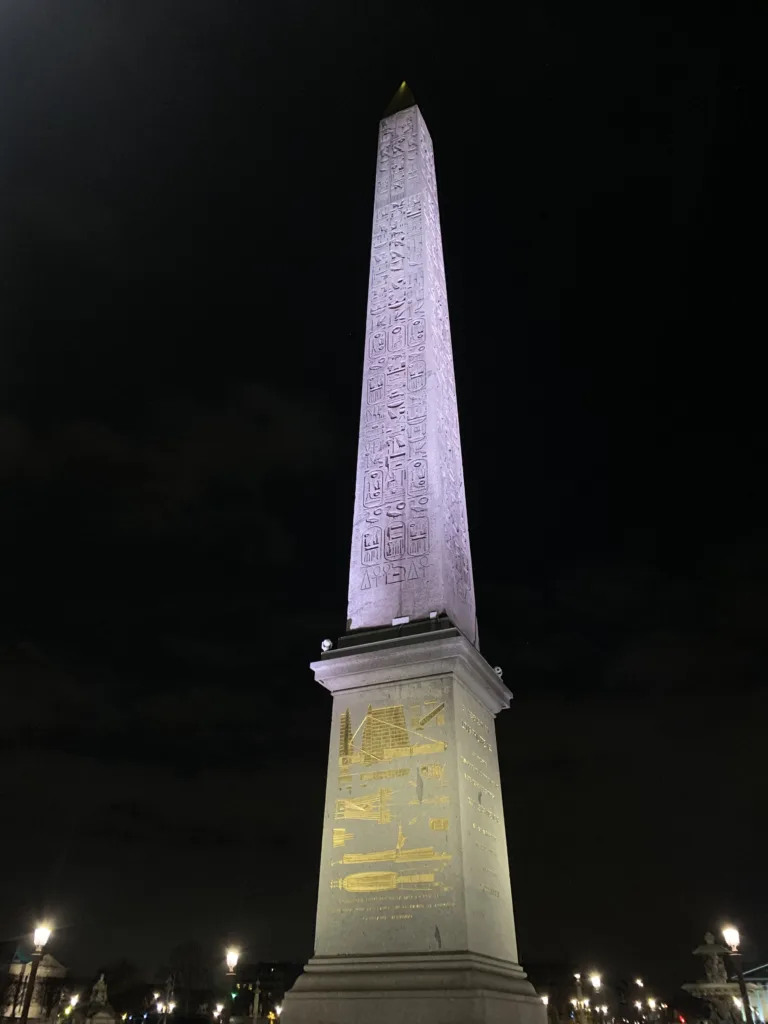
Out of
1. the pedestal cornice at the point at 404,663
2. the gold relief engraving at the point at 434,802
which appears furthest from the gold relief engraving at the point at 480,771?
the pedestal cornice at the point at 404,663

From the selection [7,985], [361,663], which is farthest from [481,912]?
[7,985]

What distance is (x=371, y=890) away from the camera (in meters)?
8.55

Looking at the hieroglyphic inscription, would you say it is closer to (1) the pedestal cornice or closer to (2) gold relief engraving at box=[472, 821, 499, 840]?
(1) the pedestal cornice

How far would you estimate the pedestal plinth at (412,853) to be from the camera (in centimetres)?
783

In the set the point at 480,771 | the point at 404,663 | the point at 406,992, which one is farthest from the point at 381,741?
the point at 406,992

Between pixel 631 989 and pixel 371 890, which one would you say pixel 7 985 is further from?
pixel 631 989

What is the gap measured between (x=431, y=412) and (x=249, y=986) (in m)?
84.3

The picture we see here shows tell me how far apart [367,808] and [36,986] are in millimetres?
69730

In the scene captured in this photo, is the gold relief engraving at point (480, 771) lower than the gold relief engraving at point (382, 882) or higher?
higher

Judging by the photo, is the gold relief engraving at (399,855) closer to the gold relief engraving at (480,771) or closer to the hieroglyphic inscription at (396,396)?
the gold relief engraving at (480,771)

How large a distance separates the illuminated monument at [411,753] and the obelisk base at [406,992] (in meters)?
0.01

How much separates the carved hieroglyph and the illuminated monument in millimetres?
30

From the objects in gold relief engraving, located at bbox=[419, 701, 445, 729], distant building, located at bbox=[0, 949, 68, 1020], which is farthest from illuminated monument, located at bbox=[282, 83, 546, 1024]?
distant building, located at bbox=[0, 949, 68, 1020]

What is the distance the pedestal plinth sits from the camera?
7.83 metres
